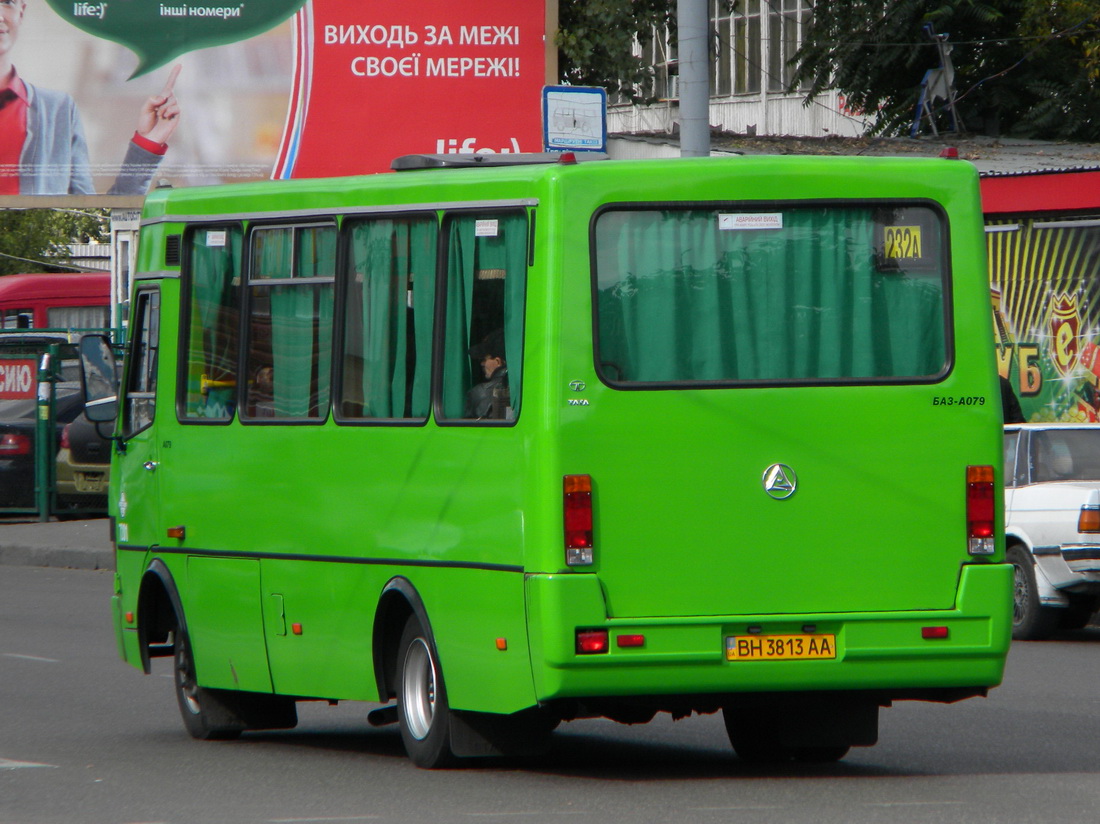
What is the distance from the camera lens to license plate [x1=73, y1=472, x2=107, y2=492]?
26.9 m

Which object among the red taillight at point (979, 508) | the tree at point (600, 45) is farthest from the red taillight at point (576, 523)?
the tree at point (600, 45)

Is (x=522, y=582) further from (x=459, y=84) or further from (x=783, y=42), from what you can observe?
(x=783, y=42)

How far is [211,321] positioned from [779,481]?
337 cm

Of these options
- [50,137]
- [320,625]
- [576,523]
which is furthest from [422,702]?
[50,137]

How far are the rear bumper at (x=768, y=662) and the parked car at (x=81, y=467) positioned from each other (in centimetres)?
1916

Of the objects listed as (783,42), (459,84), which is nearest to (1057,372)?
(459,84)

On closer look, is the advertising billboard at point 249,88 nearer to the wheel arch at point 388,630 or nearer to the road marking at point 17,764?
the road marking at point 17,764

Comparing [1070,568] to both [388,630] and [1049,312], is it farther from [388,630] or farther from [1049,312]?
[1049,312]

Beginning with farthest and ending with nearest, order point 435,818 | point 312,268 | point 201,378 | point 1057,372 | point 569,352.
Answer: point 1057,372, point 201,378, point 312,268, point 569,352, point 435,818

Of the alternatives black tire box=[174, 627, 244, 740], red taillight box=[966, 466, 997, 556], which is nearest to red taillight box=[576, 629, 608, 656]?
red taillight box=[966, 466, 997, 556]

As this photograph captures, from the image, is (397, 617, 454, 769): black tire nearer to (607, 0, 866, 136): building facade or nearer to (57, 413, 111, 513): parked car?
(57, 413, 111, 513): parked car

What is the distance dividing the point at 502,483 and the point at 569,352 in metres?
0.61

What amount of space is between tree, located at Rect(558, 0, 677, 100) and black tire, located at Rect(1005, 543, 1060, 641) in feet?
45.7

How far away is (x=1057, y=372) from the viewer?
22.7 m
